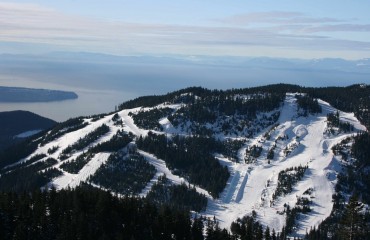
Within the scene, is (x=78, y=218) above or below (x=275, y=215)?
above

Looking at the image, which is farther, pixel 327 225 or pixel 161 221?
pixel 327 225

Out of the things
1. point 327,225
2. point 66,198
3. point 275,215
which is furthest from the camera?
point 275,215

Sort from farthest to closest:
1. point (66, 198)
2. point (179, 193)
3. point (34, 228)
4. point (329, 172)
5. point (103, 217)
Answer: point (329, 172), point (179, 193), point (66, 198), point (103, 217), point (34, 228)

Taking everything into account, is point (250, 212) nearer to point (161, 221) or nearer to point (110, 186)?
point (110, 186)

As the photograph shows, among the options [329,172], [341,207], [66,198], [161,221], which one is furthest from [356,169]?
[66,198]

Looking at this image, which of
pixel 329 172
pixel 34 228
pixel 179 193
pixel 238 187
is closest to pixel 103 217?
pixel 34 228

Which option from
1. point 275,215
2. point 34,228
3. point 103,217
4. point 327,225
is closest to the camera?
point 34,228

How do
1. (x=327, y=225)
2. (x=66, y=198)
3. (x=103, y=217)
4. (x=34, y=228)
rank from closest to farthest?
(x=34, y=228) → (x=103, y=217) → (x=66, y=198) → (x=327, y=225)

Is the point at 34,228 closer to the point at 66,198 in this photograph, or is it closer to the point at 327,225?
the point at 66,198

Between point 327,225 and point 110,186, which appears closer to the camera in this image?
point 327,225
